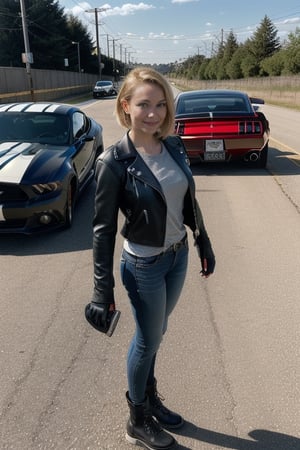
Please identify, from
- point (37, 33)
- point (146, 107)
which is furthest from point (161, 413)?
point (37, 33)

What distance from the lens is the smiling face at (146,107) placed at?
199cm

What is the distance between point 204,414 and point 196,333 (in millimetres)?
801

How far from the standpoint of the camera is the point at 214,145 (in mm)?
8164

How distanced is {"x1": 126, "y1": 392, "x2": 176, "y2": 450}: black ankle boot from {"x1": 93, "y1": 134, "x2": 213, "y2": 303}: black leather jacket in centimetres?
68

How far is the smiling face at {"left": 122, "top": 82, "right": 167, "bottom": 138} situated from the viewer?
199cm

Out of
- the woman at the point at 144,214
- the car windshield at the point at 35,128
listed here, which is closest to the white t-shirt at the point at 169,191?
the woman at the point at 144,214

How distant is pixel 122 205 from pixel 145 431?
45.8 inches

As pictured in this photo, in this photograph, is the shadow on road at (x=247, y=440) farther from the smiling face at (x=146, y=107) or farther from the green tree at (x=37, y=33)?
the green tree at (x=37, y=33)

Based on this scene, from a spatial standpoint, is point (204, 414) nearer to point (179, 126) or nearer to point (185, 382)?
point (185, 382)

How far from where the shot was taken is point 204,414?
2459 mm

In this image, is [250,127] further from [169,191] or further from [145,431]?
[145,431]

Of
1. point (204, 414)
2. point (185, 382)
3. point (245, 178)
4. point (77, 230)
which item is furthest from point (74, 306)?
point (245, 178)

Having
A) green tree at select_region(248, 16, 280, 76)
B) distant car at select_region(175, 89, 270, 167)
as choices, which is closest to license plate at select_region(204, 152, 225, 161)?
distant car at select_region(175, 89, 270, 167)

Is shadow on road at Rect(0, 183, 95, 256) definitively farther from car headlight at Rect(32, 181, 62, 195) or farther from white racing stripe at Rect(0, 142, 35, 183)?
white racing stripe at Rect(0, 142, 35, 183)
